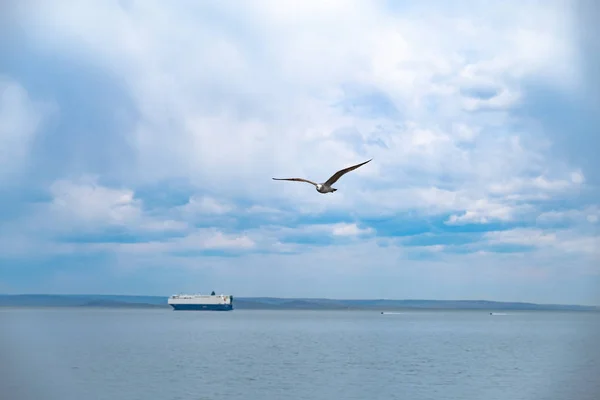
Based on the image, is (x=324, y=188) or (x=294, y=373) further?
(x=294, y=373)

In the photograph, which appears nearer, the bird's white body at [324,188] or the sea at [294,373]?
the bird's white body at [324,188]

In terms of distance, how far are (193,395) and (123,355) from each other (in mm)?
33092

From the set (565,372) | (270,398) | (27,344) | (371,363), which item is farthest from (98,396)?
(27,344)

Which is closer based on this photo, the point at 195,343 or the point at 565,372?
the point at 565,372

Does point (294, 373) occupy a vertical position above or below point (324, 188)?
below

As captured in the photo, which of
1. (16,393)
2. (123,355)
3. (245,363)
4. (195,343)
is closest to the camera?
(16,393)

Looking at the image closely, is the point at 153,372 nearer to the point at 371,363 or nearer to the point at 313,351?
the point at 371,363

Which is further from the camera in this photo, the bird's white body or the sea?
the sea

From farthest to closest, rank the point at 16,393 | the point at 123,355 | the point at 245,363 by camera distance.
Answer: the point at 123,355 < the point at 245,363 < the point at 16,393

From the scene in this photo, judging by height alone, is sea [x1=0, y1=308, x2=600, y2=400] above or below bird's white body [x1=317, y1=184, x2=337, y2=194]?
below

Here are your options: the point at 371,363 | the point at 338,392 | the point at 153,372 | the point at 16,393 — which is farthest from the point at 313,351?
the point at 16,393

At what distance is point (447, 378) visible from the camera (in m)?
55.4

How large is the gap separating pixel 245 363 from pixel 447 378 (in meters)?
18.6

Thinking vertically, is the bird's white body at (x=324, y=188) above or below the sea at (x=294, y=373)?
above
